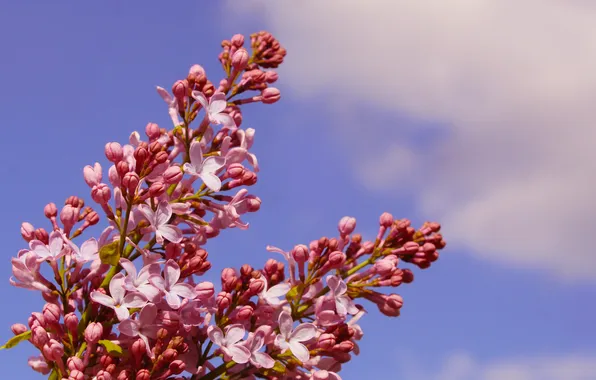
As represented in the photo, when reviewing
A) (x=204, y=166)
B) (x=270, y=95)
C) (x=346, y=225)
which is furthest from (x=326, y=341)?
(x=270, y=95)

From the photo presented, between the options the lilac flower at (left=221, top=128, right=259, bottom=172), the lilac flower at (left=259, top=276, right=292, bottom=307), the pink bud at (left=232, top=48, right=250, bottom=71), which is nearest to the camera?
the lilac flower at (left=259, top=276, right=292, bottom=307)

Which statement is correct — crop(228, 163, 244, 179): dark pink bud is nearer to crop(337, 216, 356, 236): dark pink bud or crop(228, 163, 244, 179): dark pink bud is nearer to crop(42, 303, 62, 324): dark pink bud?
crop(337, 216, 356, 236): dark pink bud

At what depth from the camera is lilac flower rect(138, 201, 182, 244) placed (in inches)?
173

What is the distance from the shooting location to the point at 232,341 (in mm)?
4336

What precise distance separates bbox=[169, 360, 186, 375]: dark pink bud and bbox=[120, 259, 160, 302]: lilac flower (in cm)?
33

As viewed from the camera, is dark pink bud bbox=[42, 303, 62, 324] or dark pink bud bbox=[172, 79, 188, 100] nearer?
dark pink bud bbox=[42, 303, 62, 324]

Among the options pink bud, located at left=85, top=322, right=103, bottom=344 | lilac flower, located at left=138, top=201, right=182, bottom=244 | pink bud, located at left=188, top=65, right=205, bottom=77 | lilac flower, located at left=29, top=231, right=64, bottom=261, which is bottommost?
pink bud, located at left=85, top=322, right=103, bottom=344

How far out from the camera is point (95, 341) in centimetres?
420

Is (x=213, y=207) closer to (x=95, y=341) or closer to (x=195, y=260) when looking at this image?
(x=195, y=260)

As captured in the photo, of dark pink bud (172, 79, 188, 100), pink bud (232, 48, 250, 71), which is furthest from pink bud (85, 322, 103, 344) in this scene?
pink bud (232, 48, 250, 71)

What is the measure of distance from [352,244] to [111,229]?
4.35 feet

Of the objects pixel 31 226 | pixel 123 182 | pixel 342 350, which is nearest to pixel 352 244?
pixel 342 350

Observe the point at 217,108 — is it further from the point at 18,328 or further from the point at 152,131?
the point at 18,328

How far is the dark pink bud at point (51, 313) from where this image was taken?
14.0 ft
